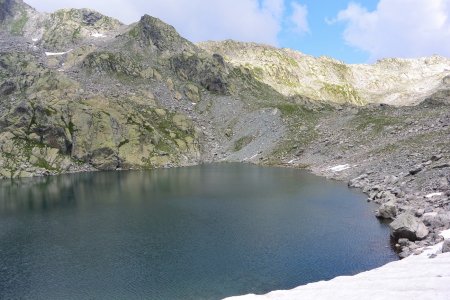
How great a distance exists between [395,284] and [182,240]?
30.1 m

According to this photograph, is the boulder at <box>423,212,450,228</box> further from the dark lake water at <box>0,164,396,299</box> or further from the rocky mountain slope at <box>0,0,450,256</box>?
the rocky mountain slope at <box>0,0,450,256</box>

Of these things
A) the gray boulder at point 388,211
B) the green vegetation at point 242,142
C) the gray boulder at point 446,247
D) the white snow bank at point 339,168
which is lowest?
the gray boulder at point 388,211

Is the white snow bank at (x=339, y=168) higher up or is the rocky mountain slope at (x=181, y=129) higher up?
the rocky mountain slope at (x=181, y=129)

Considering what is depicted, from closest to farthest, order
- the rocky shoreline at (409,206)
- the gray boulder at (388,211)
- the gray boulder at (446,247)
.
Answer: the gray boulder at (446,247) → the rocky shoreline at (409,206) → the gray boulder at (388,211)

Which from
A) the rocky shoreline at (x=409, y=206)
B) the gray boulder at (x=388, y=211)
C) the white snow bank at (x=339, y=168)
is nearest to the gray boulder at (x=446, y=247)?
the rocky shoreline at (x=409, y=206)

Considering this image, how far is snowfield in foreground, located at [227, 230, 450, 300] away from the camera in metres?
26.3

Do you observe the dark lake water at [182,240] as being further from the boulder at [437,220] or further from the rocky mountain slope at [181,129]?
the rocky mountain slope at [181,129]

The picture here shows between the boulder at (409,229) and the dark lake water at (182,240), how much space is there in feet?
6.85

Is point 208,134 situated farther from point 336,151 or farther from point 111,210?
point 111,210

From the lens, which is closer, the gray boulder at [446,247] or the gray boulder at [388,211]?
the gray boulder at [446,247]

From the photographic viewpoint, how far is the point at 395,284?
2880 centimetres

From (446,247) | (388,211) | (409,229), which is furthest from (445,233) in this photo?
(388,211)

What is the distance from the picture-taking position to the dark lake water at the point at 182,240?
129 feet

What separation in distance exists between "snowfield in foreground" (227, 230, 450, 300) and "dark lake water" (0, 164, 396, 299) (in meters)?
A: 6.28
